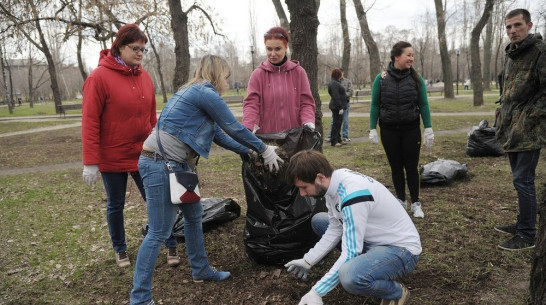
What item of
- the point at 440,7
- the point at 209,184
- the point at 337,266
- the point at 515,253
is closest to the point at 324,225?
the point at 337,266

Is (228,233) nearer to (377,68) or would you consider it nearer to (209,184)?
(209,184)

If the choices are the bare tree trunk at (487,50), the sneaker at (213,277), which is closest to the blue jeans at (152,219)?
the sneaker at (213,277)

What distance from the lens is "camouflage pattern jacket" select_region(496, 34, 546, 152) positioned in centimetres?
282

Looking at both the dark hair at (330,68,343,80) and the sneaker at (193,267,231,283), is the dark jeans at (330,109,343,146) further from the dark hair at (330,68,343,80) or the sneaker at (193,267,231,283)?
the sneaker at (193,267,231,283)

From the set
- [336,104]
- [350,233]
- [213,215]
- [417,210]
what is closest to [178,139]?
[350,233]

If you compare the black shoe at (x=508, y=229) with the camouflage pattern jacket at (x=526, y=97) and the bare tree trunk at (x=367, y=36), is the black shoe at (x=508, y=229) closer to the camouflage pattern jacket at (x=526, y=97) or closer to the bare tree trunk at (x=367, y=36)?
the camouflage pattern jacket at (x=526, y=97)

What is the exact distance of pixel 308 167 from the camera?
80.5 inches

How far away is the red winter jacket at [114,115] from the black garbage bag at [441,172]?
132 inches

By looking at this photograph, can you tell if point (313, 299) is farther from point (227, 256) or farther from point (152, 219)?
point (227, 256)

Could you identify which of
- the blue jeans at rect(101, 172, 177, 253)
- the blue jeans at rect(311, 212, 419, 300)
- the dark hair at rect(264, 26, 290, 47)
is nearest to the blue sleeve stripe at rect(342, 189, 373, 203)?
the blue jeans at rect(311, 212, 419, 300)

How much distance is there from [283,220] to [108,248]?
180 cm

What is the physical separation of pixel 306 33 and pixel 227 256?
3.01m

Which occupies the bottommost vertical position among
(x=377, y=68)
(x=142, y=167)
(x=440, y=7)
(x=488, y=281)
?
(x=488, y=281)

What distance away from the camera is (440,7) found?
54.5ft
